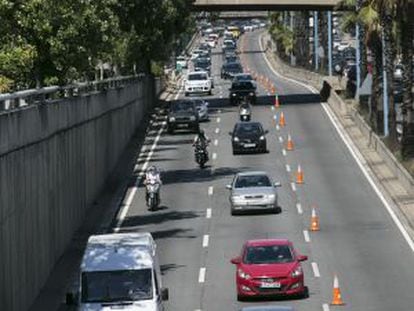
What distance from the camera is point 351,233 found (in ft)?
140

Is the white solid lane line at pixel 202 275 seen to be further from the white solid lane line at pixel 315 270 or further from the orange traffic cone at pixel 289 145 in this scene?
the orange traffic cone at pixel 289 145

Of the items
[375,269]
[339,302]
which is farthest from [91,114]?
[339,302]

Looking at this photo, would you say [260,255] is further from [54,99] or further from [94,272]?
[54,99]

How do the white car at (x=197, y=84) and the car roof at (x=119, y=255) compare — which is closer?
the car roof at (x=119, y=255)

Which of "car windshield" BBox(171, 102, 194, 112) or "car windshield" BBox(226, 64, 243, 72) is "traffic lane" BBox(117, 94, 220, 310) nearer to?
"car windshield" BBox(171, 102, 194, 112)

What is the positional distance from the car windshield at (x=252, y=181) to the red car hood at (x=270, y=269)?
50.6ft

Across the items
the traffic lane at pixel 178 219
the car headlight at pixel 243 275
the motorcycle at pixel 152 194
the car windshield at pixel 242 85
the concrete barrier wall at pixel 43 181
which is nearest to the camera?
the concrete barrier wall at pixel 43 181

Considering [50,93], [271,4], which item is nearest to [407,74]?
[50,93]

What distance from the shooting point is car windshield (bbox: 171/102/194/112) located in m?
76.7

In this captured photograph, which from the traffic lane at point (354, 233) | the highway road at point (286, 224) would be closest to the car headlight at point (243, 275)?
the highway road at point (286, 224)

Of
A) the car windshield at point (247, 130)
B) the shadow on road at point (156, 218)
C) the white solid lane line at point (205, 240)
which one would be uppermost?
the car windshield at point (247, 130)

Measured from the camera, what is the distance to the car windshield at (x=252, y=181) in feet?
156

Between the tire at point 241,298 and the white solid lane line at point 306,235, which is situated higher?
the tire at point 241,298

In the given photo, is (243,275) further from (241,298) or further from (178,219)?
(178,219)
